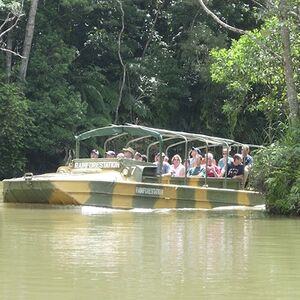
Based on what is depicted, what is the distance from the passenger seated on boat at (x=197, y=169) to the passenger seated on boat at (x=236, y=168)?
60 centimetres

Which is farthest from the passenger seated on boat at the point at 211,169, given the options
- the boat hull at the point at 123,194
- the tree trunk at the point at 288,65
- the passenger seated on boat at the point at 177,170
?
the tree trunk at the point at 288,65

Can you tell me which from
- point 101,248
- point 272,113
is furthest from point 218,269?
point 272,113

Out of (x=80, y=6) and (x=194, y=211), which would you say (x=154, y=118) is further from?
(x=194, y=211)

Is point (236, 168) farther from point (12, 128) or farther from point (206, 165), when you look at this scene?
point (12, 128)

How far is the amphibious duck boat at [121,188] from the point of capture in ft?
58.2

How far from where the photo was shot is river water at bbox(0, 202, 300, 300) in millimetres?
8055

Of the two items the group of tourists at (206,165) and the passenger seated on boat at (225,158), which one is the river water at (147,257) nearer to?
the passenger seated on boat at (225,158)

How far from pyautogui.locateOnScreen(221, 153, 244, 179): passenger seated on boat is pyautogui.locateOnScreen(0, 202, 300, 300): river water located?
12.2 feet

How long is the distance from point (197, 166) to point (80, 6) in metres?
17.5

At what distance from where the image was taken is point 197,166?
20.8 metres

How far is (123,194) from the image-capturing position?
17.9 meters

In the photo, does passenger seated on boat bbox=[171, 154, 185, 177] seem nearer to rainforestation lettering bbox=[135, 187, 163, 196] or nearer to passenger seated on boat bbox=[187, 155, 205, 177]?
passenger seated on boat bbox=[187, 155, 205, 177]

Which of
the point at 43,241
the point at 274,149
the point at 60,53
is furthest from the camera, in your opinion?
the point at 60,53

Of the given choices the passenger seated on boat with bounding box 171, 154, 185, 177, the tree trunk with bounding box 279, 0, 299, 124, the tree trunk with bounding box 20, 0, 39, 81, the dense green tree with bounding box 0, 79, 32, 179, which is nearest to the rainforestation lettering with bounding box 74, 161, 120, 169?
the passenger seated on boat with bounding box 171, 154, 185, 177
